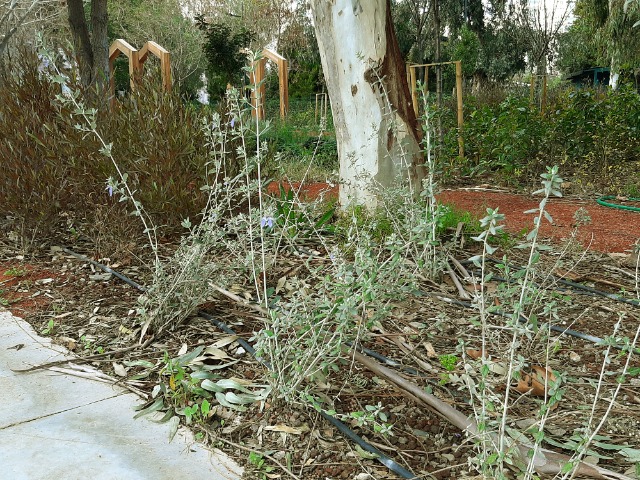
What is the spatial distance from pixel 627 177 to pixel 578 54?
32.4 m

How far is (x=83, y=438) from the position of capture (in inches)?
90.5

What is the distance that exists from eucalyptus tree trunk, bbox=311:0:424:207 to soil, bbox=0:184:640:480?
2.67ft

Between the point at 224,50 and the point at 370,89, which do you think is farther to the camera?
the point at 224,50

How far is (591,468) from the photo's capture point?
1.82m

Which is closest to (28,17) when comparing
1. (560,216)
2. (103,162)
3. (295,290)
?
(103,162)

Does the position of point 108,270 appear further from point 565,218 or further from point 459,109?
point 459,109

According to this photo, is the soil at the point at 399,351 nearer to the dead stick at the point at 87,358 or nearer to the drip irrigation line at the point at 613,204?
the dead stick at the point at 87,358

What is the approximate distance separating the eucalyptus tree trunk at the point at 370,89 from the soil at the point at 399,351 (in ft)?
2.67

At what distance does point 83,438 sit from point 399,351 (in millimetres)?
1415

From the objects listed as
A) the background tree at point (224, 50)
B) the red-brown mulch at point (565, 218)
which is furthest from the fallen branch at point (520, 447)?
the background tree at point (224, 50)

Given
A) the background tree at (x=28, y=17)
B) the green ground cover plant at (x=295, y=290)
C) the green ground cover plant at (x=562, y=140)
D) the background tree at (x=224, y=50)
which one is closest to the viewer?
the green ground cover plant at (x=295, y=290)

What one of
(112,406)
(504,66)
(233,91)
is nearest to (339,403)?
(112,406)

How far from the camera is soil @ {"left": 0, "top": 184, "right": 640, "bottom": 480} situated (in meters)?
2.20

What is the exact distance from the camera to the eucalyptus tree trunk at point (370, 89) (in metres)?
4.80
